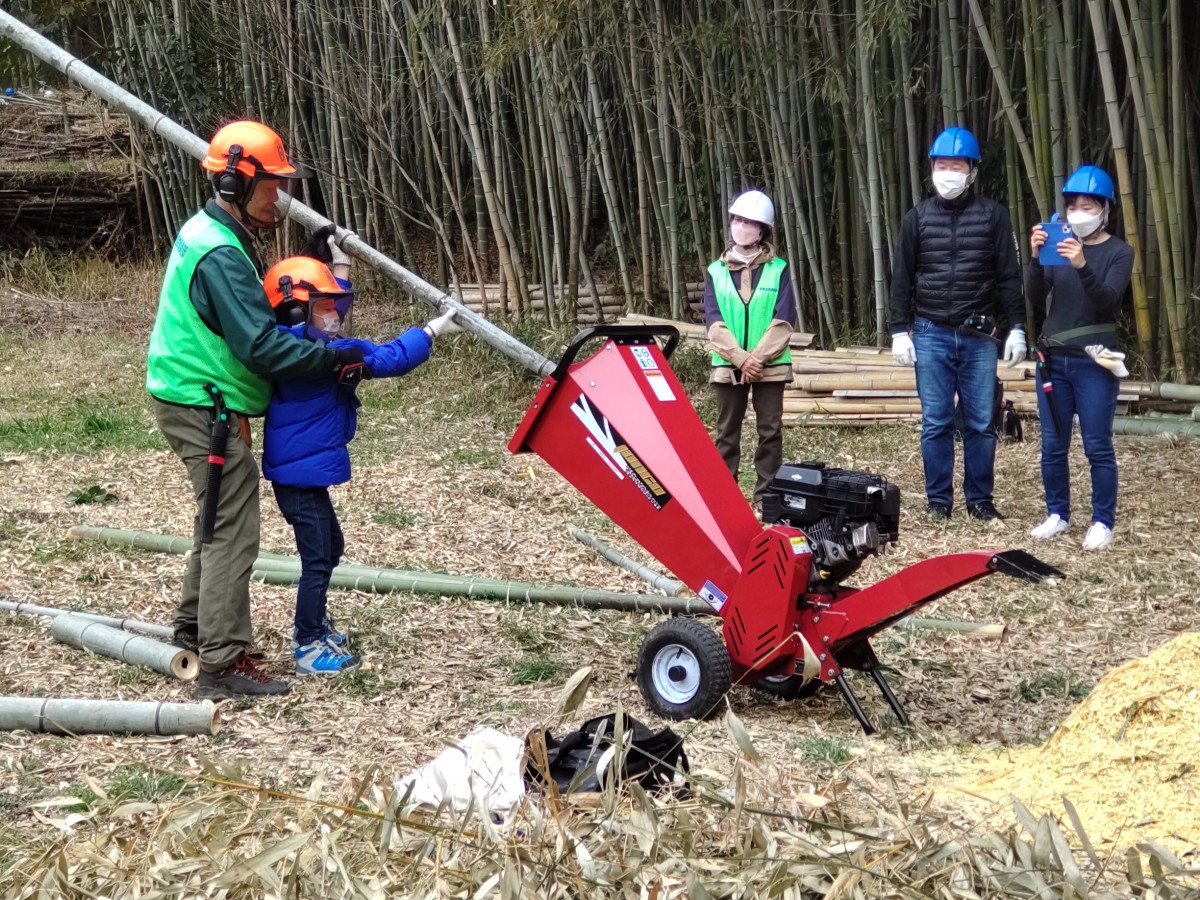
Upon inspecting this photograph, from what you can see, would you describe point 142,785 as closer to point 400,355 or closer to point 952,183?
point 400,355

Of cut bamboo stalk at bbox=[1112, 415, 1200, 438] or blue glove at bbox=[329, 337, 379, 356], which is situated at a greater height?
blue glove at bbox=[329, 337, 379, 356]

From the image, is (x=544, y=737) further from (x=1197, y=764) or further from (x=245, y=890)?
(x=1197, y=764)

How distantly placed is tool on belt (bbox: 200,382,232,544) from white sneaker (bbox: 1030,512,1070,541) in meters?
3.44

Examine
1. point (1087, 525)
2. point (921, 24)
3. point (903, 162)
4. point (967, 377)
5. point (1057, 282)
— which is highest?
point (921, 24)

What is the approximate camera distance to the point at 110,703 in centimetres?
357

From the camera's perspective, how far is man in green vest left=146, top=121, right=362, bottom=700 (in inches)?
144

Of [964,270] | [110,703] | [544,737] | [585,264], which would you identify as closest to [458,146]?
[585,264]

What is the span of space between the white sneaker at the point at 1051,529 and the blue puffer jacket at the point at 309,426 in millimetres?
2984

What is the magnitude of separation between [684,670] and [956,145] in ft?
9.65

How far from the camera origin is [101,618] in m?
4.43

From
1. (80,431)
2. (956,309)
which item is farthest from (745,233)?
(80,431)

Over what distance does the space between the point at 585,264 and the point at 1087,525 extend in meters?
4.24

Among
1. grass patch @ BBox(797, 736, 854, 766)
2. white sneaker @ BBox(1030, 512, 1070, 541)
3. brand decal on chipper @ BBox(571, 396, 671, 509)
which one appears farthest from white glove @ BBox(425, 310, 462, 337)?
white sneaker @ BBox(1030, 512, 1070, 541)

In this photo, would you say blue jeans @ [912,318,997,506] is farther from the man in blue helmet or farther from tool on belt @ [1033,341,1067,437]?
tool on belt @ [1033,341,1067,437]
